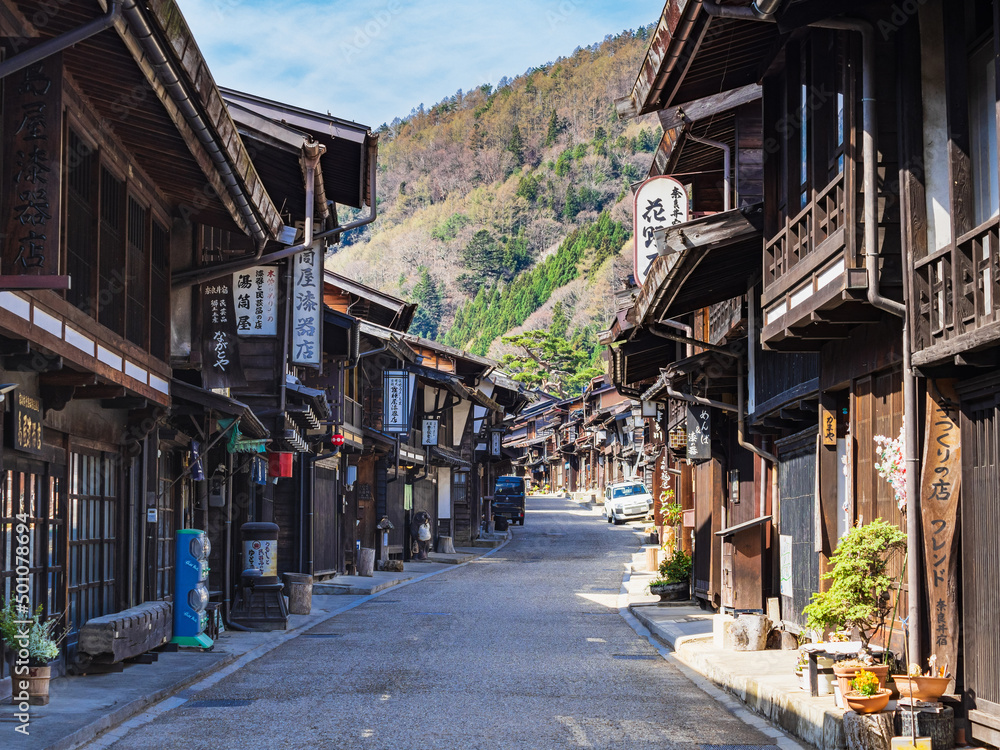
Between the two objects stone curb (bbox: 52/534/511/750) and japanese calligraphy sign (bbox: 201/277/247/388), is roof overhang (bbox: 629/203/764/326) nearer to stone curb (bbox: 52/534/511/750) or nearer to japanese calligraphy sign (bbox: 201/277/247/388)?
japanese calligraphy sign (bbox: 201/277/247/388)

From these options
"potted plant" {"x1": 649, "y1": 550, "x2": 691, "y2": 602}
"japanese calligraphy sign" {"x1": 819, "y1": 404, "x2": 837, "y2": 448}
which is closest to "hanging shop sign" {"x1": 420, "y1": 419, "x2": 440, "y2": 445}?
"potted plant" {"x1": 649, "y1": 550, "x2": 691, "y2": 602}

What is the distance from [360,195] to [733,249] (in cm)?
821

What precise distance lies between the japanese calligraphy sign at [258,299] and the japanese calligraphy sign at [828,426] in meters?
10.3

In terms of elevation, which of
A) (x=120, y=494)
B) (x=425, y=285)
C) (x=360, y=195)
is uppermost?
(x=425, y=285)

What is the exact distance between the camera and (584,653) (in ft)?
55.1

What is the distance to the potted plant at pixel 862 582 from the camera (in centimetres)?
1045

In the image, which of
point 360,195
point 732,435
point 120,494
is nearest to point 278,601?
point 120,494

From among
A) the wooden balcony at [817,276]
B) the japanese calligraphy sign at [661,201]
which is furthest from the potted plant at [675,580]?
the wooden balcony at [817,276]

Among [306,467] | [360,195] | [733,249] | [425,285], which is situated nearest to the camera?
[733,249]

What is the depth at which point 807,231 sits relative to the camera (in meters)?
12.2

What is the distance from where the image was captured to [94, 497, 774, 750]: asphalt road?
1032cm

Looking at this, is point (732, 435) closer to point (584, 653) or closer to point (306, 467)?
point (584, 653)

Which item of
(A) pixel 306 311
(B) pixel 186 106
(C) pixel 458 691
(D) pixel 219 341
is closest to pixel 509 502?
(A) pixel 306 311

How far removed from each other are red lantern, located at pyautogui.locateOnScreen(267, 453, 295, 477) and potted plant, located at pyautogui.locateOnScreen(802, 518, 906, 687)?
14.9m
